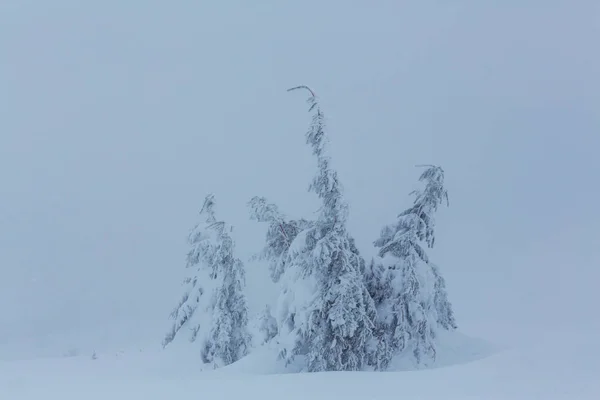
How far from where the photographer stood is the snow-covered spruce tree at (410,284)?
616 inches

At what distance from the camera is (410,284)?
50.8 feet

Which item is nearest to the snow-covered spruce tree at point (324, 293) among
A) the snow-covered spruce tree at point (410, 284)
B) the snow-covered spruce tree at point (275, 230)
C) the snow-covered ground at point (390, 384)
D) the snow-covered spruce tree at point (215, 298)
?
the snow-covered spruce tree at point (410, 284)

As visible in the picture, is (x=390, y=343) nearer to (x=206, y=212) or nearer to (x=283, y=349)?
(x=283, y=349)

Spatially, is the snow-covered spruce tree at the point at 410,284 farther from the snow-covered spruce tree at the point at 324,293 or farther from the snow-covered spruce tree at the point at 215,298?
the snow-covered spruce tree at the point at 215,298

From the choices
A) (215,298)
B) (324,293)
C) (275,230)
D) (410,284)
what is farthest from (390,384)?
(215,298)

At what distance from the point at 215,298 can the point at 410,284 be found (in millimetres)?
7134

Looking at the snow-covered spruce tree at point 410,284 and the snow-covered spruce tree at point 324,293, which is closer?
the snow-covered spruce tree at point 324,293

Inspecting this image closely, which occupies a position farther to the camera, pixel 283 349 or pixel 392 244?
pixel 392 244

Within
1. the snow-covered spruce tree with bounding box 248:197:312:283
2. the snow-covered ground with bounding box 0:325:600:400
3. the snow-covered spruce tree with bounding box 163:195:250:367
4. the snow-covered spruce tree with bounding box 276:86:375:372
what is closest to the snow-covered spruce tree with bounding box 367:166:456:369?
the snow-covered spruce tree with bounding box 276:86:375:372

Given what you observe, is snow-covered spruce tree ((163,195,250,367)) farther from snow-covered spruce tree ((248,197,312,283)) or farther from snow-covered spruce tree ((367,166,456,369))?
snow-covered spruce tree ((367,166,456,369))

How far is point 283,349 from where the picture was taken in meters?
14.8

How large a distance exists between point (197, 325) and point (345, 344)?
7103 mm

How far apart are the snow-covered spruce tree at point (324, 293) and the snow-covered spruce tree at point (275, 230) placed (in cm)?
155

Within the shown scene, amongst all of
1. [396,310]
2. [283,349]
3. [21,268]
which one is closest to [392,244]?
[396,310]
